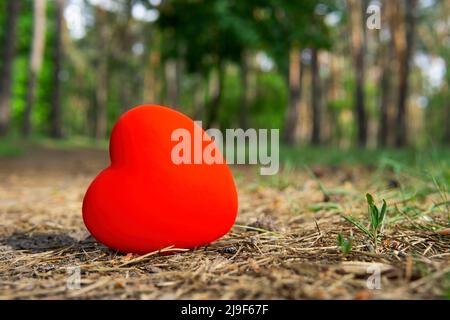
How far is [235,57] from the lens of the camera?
511 inches

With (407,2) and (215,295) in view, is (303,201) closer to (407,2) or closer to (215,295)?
(215,295)

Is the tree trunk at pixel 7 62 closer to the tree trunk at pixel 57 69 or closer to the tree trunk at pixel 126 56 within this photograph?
the tree trunk at pixel 57 69

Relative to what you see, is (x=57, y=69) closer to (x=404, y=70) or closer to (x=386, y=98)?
(x=404, y=70)

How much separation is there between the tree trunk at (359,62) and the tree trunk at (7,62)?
8907mm

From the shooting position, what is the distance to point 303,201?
3.14 metres

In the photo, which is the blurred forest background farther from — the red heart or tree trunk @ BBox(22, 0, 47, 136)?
the red heart

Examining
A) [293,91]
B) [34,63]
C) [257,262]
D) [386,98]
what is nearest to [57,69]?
[34,63]

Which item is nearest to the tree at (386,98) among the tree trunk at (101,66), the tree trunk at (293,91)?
the tree trunk at (293,91)

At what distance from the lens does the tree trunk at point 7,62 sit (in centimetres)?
1130

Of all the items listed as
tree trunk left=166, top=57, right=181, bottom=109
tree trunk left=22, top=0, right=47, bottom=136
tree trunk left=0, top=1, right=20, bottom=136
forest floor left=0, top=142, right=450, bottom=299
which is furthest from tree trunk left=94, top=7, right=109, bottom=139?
forest floor left=0, top=142, right=450, bottom=299

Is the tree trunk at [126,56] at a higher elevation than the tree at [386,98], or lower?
higher

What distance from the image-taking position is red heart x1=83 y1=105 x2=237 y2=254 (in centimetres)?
180

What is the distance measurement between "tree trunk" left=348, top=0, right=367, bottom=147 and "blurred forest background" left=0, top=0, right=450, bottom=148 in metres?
0.04
